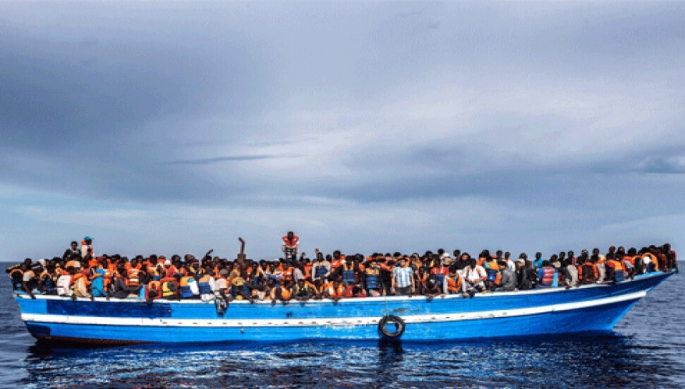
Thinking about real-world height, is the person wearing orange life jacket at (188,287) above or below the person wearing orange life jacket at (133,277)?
below

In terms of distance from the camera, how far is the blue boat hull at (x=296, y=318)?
864 inches

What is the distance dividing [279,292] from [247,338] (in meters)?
2.39

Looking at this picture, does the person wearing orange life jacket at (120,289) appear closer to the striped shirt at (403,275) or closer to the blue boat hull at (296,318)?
the blue boat hull at (296,318)

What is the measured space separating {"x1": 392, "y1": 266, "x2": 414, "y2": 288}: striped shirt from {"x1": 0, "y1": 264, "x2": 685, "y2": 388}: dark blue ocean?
2608 millimetres

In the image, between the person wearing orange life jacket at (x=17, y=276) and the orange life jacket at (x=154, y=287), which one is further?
the person wearing orange life jacket at (x=17, y=276)

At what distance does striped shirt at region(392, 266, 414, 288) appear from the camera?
21.7 m

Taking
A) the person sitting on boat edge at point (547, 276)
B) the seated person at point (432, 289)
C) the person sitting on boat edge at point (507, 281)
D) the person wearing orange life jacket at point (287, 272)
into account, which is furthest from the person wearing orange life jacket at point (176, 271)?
the person sitting on boat edge at point (547, 276)

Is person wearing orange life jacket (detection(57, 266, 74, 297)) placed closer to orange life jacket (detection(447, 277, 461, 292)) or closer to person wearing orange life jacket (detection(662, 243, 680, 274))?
orange life jacket (detection(447, 277, 461, 292))

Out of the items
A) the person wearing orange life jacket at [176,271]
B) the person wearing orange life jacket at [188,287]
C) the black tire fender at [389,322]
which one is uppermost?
the person wearing orange life jacket at [176,271]

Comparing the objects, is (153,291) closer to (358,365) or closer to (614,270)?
(358,365)

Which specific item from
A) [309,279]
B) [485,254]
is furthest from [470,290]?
[309,279]

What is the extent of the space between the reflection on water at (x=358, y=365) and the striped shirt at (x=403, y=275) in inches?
103

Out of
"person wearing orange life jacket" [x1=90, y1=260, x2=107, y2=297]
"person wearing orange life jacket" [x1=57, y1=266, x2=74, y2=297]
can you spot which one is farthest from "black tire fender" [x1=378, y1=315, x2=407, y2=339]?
"person wearing orange life jacket" [x1=57, y1=266, x2=74, y2=297]

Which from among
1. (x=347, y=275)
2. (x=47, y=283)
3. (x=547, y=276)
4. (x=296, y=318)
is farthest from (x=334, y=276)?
(x=47, y=283)
